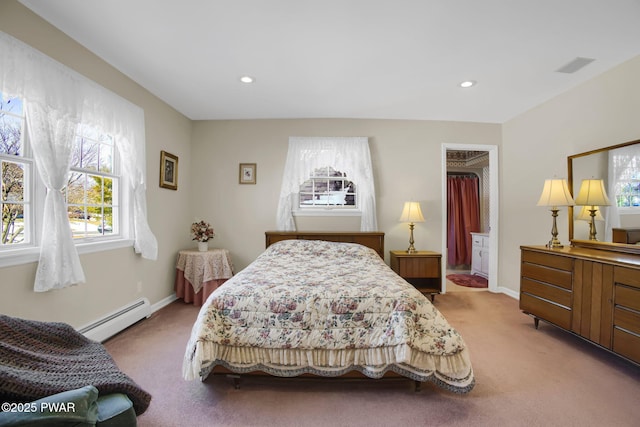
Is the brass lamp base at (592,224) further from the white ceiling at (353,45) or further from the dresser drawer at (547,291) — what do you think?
the white ceiling at (353,45)

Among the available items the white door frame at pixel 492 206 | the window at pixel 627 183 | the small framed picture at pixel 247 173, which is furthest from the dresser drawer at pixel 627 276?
the small framed picture at pixel 247 173

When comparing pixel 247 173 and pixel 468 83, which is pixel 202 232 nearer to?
pixel 247 173

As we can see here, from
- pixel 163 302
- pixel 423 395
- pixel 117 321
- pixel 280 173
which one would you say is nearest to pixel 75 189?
pixel 117 321

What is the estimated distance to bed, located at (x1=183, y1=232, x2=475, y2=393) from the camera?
5.25ft

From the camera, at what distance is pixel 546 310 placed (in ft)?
8.07

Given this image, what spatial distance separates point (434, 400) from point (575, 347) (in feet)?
5.25

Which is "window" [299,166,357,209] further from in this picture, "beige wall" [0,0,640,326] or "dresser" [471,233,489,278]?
"dresser" [471,233,489,278]

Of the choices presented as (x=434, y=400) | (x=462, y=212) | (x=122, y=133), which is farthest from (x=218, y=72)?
(x=462, y=212)

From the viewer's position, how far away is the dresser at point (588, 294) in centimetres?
182

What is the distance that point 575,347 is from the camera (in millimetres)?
2264

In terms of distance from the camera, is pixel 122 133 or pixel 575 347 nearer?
pixel 575 347

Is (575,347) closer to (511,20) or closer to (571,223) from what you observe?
(571,223)

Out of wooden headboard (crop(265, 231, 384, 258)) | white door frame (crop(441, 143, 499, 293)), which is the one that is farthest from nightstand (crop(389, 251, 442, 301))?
white door frame (crop(441, 143, 499, 293))

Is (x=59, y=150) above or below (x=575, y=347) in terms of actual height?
above
